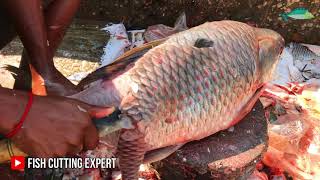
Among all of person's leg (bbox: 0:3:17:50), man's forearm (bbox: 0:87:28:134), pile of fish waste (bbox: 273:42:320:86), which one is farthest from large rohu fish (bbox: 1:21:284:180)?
pile of fish waste (bbox: 273:42:320:86)

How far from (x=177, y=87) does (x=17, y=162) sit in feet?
2.92

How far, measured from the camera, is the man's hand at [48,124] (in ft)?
6.45

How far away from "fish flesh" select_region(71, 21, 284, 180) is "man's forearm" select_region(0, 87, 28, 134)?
375mm

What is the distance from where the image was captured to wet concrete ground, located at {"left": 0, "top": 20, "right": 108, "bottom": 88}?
3674mm

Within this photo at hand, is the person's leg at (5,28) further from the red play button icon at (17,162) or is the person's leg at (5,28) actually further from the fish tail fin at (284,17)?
the fish tail fin at (284,17)

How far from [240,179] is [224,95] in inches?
20.9

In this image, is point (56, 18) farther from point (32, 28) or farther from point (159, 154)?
point (159, 154)

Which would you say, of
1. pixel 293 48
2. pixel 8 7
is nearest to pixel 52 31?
pixel 8 7

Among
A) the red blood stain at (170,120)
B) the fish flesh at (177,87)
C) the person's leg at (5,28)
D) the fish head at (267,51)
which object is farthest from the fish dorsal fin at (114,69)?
the fish head at (267,51)

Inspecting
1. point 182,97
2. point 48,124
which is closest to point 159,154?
point 182,97

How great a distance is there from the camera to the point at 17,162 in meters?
2.33

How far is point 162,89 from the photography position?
7.88 ft

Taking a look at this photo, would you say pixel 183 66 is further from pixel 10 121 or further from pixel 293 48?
pixel 293 48

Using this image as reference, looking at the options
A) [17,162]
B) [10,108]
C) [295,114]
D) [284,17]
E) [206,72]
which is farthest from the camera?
[284,17]
